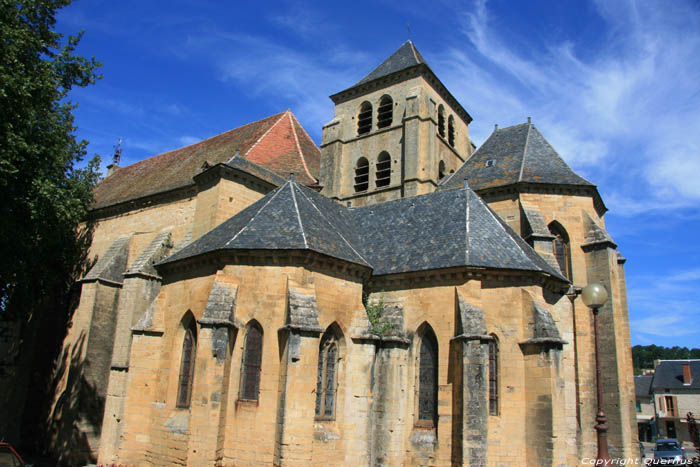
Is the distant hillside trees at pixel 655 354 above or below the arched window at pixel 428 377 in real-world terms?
above

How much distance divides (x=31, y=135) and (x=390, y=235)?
10658 mm

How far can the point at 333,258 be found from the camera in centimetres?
1390

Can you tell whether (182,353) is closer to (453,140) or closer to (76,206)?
(76,206)

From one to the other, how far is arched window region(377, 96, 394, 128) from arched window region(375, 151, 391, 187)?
5.73 feet

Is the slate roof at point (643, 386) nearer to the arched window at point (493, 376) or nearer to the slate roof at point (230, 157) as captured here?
the slate roof at point (230, 157)

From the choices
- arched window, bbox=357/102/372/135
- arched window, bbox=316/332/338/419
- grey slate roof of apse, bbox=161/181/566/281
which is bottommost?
arched window, bbox=316/332/338/419

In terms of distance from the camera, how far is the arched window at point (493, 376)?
13.3 metres

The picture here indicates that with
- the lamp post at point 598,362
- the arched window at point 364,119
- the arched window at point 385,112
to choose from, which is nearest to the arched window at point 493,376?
the lamp post at point 598,362

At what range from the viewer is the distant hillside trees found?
11869 cm

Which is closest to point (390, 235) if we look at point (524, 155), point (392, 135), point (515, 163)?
point (515, 163)

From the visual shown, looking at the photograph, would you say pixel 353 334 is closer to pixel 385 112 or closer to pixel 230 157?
pixel 230 157

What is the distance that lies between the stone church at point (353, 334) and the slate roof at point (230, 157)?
282 centimetres

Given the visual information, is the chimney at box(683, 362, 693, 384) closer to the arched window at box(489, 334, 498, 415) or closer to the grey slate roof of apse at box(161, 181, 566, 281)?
the grey slate roof of apse at box(161, 181, 566, 281)

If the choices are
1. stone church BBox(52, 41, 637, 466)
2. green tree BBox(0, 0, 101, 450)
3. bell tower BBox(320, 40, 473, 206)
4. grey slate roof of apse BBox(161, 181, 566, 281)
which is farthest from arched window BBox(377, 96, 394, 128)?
green tree BBox(0, 0, 101, 450)
